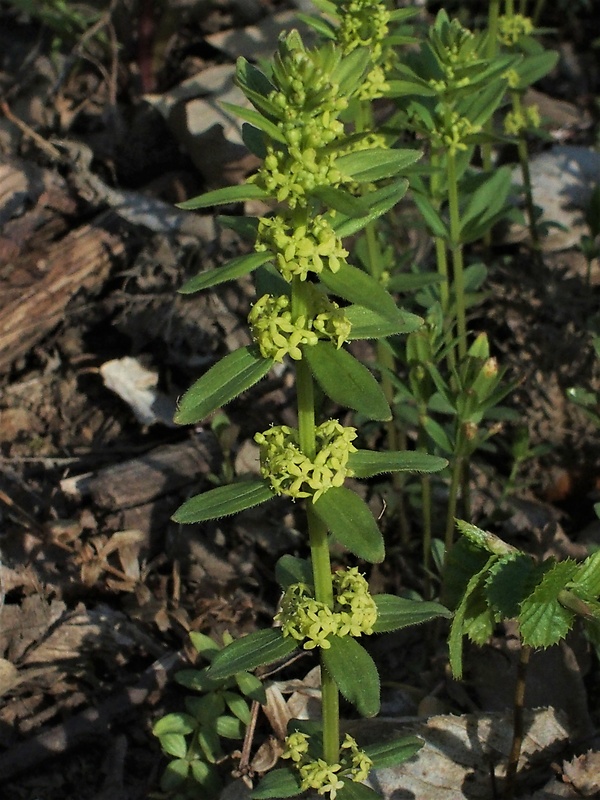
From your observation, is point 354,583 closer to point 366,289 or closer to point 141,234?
point 366,289

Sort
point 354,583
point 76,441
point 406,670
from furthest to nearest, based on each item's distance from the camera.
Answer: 1. point 76,441
2. point 406,670
3. point 354,583

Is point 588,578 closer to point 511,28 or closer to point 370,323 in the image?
point 370,323

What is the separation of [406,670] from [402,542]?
618 mm

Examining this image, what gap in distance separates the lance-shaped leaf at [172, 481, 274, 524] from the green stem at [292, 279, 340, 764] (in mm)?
137

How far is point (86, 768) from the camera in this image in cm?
331

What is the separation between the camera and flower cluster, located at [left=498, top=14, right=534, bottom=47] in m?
4.60

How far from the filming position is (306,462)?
2.24m

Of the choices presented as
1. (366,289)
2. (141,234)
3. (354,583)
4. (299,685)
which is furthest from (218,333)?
(366,289)

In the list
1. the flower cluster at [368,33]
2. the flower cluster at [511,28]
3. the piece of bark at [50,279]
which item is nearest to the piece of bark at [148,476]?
the piece of bark at [50,279]

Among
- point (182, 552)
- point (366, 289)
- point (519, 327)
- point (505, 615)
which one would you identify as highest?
point (366, 289)

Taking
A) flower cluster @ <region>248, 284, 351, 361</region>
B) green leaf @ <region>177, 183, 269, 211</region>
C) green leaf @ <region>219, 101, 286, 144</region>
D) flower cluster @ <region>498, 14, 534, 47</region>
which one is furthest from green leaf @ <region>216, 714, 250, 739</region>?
flower cluster @ <region>498, 14, 534, 47</region>

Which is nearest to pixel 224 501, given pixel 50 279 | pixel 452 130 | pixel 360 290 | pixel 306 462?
pixel 306 462

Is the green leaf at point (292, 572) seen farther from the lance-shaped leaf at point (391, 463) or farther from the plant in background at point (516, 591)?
the lance-shaped leaf at point (391, 463)

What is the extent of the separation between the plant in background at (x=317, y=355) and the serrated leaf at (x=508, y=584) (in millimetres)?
176
